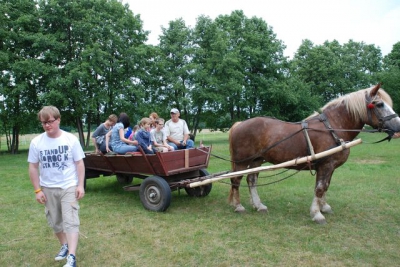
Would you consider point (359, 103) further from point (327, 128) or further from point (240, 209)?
point (240, 209)

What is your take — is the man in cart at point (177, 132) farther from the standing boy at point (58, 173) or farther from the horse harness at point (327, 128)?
the standing boy at point (58, 173)

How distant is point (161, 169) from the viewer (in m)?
5.64

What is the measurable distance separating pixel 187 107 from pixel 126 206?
20.0m

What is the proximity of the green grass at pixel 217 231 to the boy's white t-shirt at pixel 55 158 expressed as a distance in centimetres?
109

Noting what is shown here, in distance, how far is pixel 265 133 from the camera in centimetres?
554

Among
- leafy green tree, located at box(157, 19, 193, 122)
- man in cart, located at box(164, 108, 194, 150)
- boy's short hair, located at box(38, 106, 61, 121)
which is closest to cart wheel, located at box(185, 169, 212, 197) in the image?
man in cart, located at box(164, 108, 194, 150)

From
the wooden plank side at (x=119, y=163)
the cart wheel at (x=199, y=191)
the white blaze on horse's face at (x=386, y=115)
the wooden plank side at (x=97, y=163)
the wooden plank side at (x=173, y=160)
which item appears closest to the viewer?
the white blaze on horse's face at (x=386, y=115)

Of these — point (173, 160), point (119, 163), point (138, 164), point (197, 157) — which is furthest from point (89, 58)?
point (173, 160)

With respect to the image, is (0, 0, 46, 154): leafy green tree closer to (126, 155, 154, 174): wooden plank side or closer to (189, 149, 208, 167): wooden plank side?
(126, 155, 154, 174): wooden plank side

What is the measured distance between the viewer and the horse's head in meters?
4.80

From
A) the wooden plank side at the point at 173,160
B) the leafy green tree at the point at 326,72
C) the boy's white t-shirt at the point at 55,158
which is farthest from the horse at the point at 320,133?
the leafy green tree at the point at 326,72

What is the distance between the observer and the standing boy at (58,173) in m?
3.35

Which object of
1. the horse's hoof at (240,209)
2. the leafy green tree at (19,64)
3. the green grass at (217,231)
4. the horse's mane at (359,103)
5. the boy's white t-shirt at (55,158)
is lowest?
the green grass at (217,231)

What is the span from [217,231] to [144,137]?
97.5 inches
